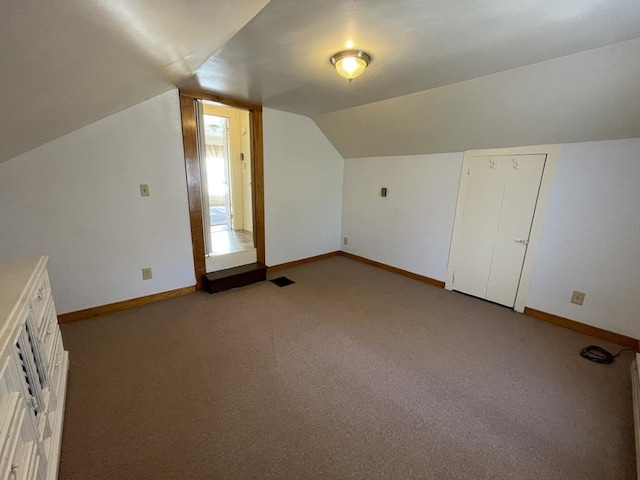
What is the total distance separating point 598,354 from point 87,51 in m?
3.81

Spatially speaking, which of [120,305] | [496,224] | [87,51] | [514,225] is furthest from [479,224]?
[120,305]

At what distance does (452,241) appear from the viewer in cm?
328

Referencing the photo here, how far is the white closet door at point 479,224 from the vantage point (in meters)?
2.88

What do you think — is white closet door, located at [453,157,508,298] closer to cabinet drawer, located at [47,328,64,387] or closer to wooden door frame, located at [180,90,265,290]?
wooden door frame, located at [180,90,265,290]

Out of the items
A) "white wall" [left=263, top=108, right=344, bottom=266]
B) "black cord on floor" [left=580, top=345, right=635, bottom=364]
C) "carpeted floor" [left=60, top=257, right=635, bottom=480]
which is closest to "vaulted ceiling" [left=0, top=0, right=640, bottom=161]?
"white wall" [left=263, top=108, right=344, bottom=266]

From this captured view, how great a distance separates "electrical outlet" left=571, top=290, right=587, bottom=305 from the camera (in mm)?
2449

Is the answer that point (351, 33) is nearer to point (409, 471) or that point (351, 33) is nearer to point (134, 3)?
point (134, 3)

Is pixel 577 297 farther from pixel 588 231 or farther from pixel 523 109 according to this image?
pixel 523 109

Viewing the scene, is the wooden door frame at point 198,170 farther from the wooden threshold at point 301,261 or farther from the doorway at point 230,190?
the wooden threshold at point 301,261

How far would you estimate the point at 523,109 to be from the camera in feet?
7.41

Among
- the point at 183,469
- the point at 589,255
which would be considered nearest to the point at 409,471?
the point at 183,469

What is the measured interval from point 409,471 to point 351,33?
2274 millimetres

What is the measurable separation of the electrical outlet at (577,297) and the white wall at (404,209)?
3.91 feet

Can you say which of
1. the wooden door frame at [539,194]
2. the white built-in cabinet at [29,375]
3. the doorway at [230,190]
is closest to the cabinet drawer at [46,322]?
the white built-in cabinet at [29,375]
